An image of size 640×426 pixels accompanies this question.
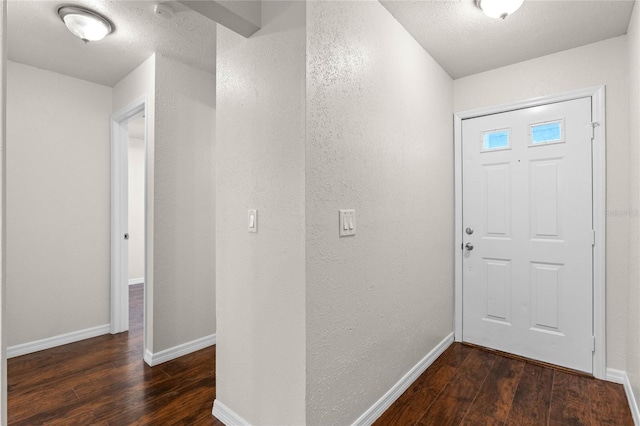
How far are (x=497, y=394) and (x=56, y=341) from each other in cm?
366

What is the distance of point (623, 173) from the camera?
227 centimetres

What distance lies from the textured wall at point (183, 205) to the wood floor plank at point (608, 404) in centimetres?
286

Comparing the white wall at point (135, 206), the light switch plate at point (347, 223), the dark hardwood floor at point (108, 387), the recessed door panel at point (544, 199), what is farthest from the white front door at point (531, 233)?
the white wall at point (135, 206)

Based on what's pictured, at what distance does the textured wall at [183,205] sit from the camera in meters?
2.61

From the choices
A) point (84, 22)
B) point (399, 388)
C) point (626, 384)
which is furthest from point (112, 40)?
point (626, 384)

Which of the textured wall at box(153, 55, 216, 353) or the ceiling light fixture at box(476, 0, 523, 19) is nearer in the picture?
the ceiling light fixture at box(476, 0, 523, 19)

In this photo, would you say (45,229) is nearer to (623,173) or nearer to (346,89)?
(346,89)

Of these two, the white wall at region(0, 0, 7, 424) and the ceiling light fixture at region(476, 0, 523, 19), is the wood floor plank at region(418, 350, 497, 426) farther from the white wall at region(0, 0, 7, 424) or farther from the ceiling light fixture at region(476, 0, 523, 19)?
the ceiling light fixture at region(476, 0, 523, 19)

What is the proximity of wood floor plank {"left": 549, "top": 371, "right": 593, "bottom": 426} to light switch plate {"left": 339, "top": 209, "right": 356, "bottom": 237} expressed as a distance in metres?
1.61

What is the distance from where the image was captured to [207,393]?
2166mm

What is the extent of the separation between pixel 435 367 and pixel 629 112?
222 centimetres

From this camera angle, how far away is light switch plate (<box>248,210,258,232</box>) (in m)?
1.69

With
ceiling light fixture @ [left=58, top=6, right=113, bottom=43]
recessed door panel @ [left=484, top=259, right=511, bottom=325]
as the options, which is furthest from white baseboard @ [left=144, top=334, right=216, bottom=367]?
recessed door panel @ [left=484, top=259, right=511, bottom=325]

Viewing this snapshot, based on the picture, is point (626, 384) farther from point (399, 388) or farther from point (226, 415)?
point (226, 415)
